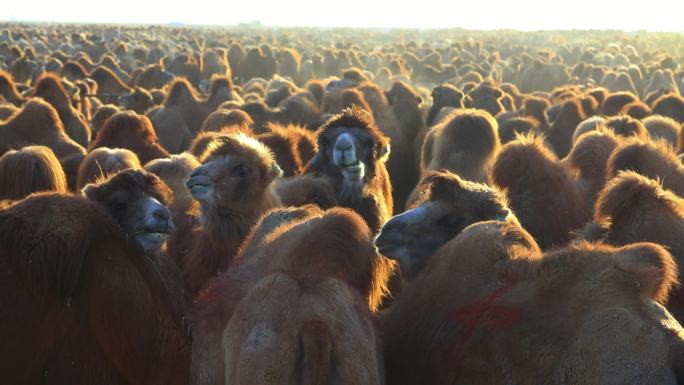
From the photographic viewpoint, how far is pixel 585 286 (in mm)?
3359

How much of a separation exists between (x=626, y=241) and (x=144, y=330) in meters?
2.72

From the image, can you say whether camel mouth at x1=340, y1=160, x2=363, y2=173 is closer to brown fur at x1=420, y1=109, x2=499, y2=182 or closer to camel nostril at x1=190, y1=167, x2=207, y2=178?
camel nostril at x1=190, y1=167, x2=207, y2=178

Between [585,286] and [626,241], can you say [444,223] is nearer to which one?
[626,241]

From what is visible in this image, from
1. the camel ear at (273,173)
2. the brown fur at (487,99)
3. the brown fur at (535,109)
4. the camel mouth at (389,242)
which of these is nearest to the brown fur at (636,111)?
the brown fur at (535,109)

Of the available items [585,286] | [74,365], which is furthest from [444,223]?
[74,365]

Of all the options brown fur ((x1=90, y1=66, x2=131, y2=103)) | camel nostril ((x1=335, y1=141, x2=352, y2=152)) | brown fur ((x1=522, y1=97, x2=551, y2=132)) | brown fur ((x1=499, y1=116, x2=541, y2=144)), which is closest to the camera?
camel nostril ((x1=335, y1=141, x2=352, y2=152))

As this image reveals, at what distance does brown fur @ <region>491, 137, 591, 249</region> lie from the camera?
6699 mm

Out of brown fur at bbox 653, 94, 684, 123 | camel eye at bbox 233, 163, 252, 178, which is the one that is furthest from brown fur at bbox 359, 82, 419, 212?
camel eye at bbox 233, 163, 252, 178

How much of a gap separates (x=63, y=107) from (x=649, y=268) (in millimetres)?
11910

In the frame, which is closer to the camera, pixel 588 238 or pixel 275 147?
pixel 588 238

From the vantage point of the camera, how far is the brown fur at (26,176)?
6605mm

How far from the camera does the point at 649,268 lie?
10.9 feet

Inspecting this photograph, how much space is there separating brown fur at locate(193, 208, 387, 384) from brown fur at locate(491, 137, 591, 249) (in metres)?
2.42

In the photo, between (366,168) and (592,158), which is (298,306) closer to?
(366,168)
